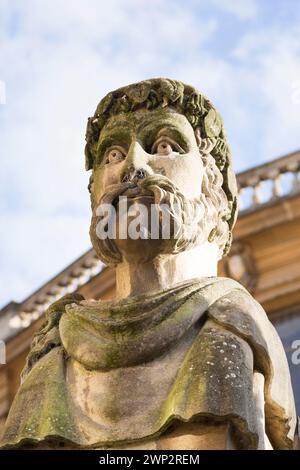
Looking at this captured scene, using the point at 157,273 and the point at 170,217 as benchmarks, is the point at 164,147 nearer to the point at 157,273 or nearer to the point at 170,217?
the point at 170,217

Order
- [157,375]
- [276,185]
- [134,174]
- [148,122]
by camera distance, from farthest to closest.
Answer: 1. [276,185]
2. [148,122]
3. [134,174]
4. [157,375]

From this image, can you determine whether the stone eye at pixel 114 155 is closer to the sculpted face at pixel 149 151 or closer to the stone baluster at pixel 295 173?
the sculpted face at pixel 149 151

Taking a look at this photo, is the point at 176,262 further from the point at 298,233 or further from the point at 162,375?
the point at 298,233

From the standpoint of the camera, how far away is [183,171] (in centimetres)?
509

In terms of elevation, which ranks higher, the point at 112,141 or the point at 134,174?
the point at 112,141

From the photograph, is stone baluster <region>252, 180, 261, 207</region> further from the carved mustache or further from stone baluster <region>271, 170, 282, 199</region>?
the carved mustache

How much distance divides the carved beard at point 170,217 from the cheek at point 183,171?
0.06 m

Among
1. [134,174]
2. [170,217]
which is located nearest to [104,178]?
[134,174]

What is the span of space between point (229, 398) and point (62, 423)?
0.58 m

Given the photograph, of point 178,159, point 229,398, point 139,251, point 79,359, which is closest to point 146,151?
point 178,159

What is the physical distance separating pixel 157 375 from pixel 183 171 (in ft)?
3.10

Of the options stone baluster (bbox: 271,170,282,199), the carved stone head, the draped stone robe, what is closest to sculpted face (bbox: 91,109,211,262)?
the carved stone head

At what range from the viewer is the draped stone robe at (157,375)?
14.0ft

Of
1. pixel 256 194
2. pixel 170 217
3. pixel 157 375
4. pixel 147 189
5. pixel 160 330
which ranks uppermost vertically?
pixel 256 194
